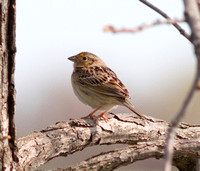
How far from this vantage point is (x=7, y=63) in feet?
9.14

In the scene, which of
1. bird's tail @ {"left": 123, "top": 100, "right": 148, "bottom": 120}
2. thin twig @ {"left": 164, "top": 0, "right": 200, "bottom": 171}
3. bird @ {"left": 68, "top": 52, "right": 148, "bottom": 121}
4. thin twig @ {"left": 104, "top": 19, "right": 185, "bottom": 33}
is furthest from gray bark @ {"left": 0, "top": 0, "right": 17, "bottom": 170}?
bird @ {"left": 68, "top": 52, "right": 148, "bottom": 121}

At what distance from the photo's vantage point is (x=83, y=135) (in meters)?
3.93

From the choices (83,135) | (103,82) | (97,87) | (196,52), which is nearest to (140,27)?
(196,52)

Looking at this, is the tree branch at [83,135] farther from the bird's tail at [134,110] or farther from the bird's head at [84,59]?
the bird's head at [84,59]

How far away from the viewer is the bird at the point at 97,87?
602 cm

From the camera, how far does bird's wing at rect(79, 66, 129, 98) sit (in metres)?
6.09

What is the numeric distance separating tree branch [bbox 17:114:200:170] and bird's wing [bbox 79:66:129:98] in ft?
4.59

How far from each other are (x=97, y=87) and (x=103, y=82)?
177mm

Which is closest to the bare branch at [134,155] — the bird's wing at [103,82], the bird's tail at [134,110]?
the bird's tail at [134,110]

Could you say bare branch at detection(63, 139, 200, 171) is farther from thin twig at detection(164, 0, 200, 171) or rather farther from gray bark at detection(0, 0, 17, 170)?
thin twig at detection(164, 0, 200, 171)

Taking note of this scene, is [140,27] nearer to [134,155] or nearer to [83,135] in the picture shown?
[134,155]

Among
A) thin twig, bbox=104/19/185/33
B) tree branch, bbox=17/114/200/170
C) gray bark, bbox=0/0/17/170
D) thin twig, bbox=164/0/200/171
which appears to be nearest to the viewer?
thin twig, bbox=164/0/200/171

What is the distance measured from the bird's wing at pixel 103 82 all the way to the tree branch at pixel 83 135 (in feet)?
4.59

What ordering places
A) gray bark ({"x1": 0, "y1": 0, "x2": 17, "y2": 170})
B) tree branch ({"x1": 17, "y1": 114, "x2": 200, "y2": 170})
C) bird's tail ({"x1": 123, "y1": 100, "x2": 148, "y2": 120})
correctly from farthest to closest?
bird's tail ({"x1": 123, "y1": 100, "x2": 148, "y2": 120})
tree branch ({"x1": 17, "y1": 114, "x2": 200, "y2": 170})
gray bark ({"x1": 0, "y1": 0, "x2": 17, "y2": 170})
